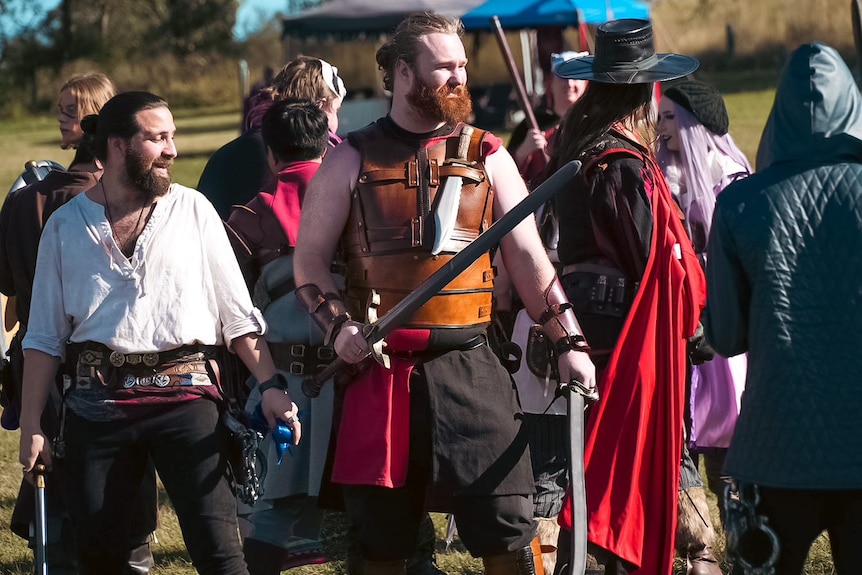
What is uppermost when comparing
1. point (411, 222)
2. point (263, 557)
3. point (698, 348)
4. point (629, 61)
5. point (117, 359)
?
point (629, 61)

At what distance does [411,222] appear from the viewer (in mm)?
3525

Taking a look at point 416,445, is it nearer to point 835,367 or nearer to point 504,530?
point 504,530

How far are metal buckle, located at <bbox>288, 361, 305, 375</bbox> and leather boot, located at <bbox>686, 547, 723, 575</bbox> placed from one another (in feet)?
5.05

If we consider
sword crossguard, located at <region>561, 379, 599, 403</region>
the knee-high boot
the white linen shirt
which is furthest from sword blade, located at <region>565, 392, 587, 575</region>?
the white linen shirt

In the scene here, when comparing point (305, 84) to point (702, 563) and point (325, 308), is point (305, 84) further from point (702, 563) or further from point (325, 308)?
point (702, 563)

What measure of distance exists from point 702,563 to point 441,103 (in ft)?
6.75

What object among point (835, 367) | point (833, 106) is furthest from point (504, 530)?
point (833, 106)

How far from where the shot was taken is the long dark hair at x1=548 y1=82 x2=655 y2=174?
4.16 meters

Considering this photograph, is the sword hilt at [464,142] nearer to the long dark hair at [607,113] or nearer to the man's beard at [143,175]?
the long dark hair at [607,113]

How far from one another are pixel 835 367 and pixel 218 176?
2.68 metres

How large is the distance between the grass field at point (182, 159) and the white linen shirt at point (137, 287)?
5.67ft

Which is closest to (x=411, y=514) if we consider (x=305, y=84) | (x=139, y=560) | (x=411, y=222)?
(x=411, y=222)

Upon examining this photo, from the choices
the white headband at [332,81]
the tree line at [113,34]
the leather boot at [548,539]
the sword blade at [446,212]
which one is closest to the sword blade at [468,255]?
the sword blade at [446,212]

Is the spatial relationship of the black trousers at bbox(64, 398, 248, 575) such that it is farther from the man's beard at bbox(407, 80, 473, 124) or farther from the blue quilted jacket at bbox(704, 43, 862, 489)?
the blue quilted jacket at bbox(704, 43, 862, 489)
